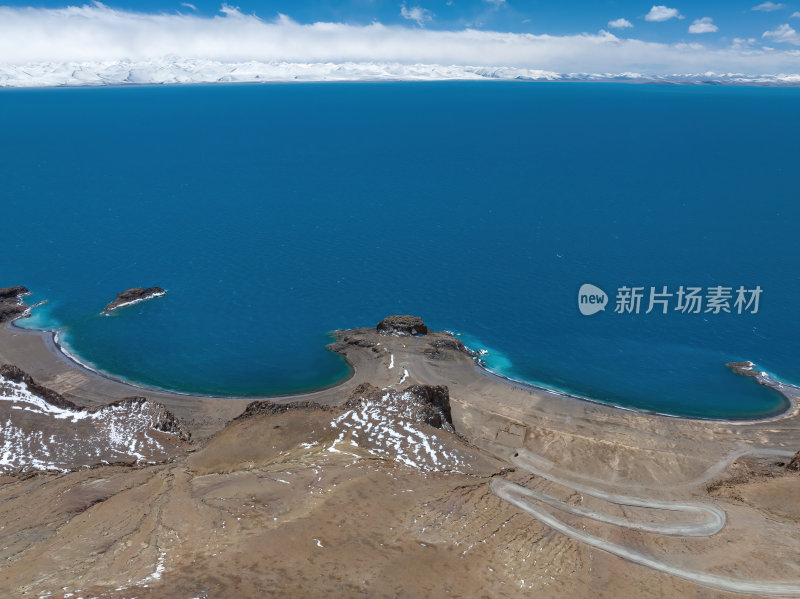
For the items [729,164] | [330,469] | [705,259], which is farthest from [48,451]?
[729,164]

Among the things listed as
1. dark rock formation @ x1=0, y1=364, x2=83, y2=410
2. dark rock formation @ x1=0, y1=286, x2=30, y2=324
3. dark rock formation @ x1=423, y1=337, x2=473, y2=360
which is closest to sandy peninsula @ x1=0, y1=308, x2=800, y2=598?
dark rock formation @ x1=0, y1=364, x2=83, y2=410

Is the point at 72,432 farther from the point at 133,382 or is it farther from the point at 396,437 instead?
the point at 396,437

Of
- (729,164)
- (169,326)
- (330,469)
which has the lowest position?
(169,326)

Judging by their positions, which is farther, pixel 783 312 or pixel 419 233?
pixel 419 233

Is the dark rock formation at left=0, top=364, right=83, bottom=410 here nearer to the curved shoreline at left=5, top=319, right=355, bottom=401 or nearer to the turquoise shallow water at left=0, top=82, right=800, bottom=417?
the curved shoreline at left=5, top=319, right=355, bottom=401

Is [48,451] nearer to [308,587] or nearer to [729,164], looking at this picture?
[308,587]

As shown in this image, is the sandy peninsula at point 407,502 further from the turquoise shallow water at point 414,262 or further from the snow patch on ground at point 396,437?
the turquoise shallow water at point 414,262
